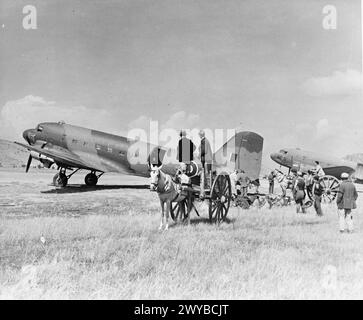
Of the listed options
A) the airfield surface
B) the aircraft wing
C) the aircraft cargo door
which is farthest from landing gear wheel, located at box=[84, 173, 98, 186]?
the airfield surface

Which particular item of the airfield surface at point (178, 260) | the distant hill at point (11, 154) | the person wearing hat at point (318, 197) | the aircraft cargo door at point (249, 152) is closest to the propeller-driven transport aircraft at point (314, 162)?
the aircraft cargo door at point (249, 152)

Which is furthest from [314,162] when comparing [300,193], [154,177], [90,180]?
[154,177]

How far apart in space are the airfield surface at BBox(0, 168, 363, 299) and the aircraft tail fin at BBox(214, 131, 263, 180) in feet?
25.0

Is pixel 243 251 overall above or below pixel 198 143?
below

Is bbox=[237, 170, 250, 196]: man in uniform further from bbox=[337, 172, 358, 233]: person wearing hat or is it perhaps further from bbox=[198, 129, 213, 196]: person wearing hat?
bbox=[198, 129, 213, 196]: person wearing hat

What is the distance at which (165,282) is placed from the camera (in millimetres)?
6180

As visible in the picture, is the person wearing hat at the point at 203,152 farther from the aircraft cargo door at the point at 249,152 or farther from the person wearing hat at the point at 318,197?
the aircraft cargo door at the point at 249,152

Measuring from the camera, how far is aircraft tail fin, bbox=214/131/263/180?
2056 centimetres

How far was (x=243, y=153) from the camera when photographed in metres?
Result: 20.8

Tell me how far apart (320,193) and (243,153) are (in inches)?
243
